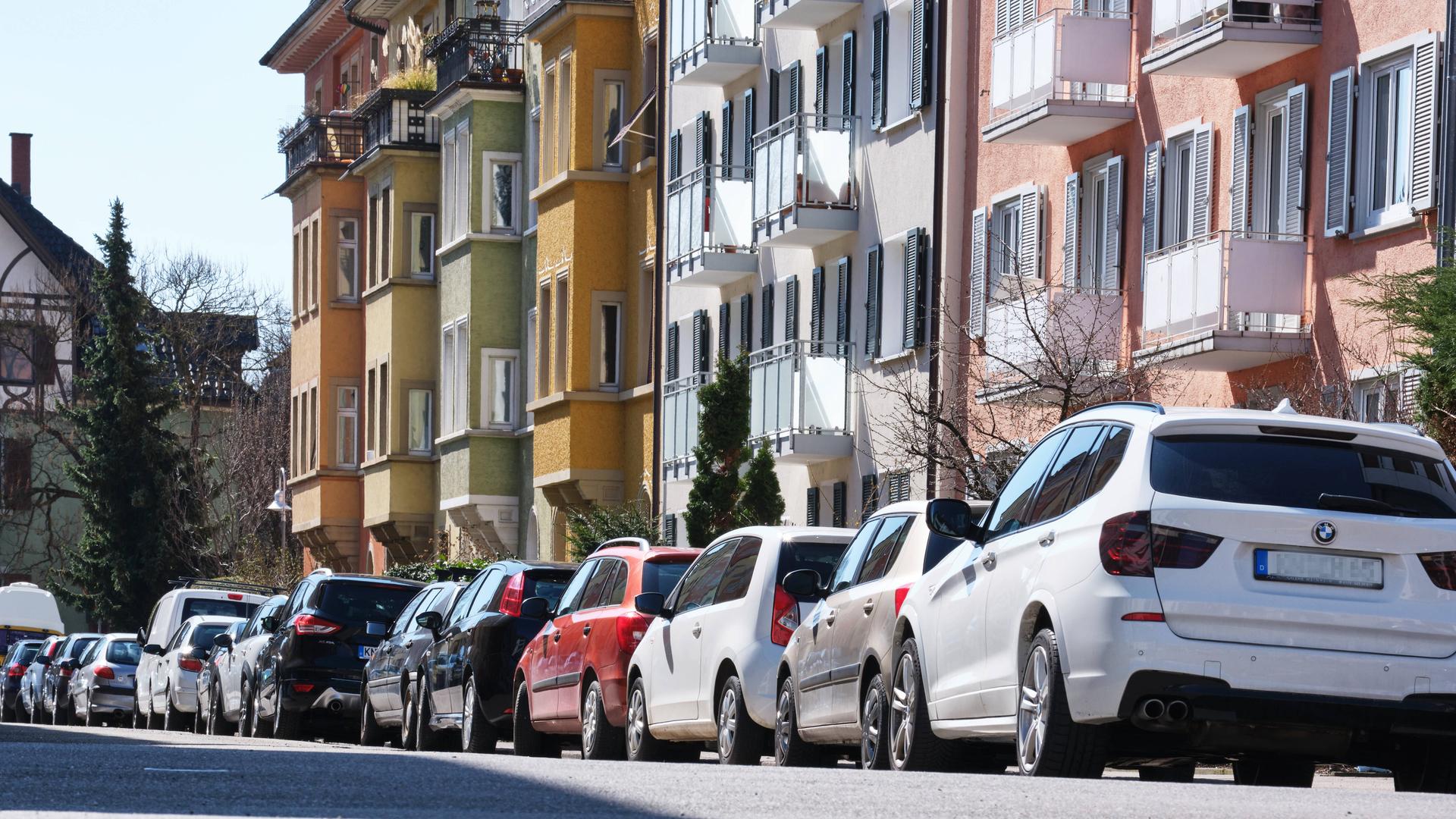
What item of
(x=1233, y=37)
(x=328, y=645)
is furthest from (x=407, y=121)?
(x=1233, y=37)

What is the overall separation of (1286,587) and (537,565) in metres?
11.4

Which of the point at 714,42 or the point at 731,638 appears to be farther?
the point at 714,42

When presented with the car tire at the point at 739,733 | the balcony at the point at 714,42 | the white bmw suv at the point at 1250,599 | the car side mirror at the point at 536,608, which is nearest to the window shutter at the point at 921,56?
the balcony at the point at 714,42

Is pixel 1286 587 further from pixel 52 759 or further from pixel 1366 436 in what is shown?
pixel 52 759

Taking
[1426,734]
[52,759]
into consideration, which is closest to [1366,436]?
[1426,734]

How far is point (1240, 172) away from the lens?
88.4 feet

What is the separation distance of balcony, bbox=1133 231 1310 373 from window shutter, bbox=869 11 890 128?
10.2m

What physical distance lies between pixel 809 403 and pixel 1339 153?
1257 cm

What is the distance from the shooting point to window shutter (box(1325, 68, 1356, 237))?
81.6 feet

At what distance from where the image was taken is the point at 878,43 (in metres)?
36.4

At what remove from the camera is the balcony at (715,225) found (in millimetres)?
40312

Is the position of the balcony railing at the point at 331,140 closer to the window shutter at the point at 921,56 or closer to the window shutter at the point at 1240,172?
the window shutter at the point at 921,56

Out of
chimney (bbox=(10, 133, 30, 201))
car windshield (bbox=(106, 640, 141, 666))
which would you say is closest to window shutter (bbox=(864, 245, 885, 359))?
car windshield (bbox=(106, 640, 141, 666))

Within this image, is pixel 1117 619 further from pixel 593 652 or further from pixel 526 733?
pixel 526 733
